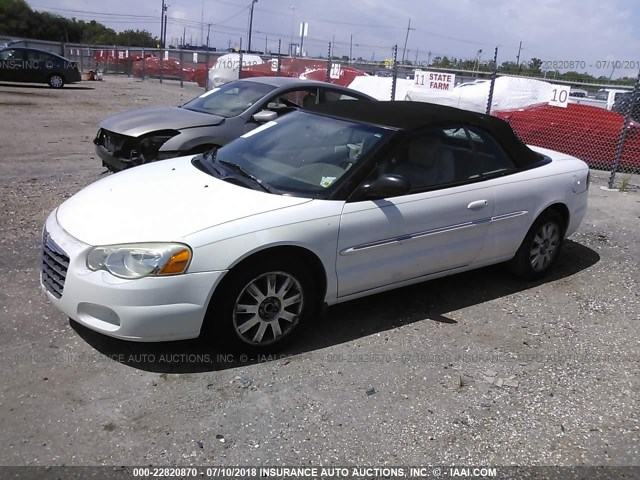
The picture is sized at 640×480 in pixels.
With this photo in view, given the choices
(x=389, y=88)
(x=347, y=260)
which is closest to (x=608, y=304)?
(x=347, y=260)

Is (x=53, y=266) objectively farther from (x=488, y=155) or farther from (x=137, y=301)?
(x=488, y=155)

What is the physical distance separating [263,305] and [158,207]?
894mm

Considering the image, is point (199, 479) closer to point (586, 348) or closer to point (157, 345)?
point (157, 345)

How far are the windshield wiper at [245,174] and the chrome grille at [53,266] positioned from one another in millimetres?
1277

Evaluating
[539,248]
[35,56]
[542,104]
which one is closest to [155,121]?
[539,248]

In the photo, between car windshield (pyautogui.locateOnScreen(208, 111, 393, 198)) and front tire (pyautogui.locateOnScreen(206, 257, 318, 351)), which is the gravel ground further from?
car windshield (pyautogui.locateOnScreen(208, 111, 393, 198))

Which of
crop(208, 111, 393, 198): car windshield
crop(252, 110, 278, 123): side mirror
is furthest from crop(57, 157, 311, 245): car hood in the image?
crop(252, 110, 278, 123): side mirror

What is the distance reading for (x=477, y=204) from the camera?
4.32 metres

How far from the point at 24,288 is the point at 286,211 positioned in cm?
226

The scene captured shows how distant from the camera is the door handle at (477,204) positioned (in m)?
4.29

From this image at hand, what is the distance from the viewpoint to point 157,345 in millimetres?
3662

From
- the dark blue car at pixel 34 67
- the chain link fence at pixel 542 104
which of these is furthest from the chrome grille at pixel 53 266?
the dark blue car at pixel 34 67

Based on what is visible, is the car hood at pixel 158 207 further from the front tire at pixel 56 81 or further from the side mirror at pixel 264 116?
the front tire at pixel 56 81

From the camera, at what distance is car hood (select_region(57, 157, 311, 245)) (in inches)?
130
